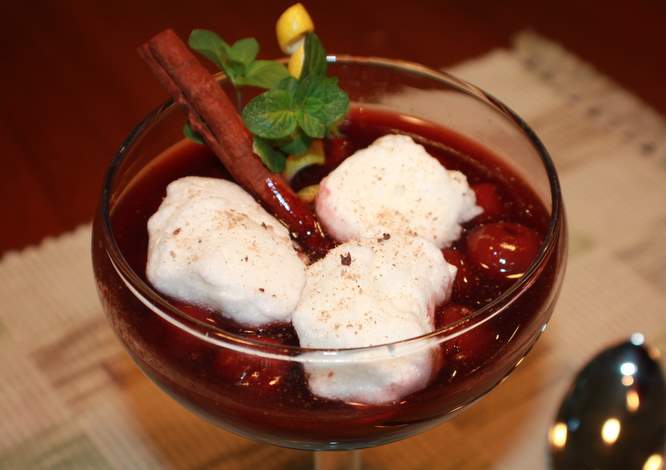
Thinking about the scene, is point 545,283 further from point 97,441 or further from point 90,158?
point 90,158

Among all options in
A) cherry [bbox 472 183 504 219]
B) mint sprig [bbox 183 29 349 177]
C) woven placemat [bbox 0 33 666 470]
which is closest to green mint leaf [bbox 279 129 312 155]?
mint sprig [bbox 183 29 349 177]

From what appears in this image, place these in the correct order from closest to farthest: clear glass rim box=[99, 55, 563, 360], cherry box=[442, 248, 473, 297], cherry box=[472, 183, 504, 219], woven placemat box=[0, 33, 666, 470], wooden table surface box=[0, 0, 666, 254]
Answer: clear glass rim box=[99, 55, 563, 360] → cherry box=[442, 248, 473, 297] → cherry box=[472, 183, 504, 219] → woven placemat box=[0, 33, 666, 470] → wooden table surface box=[0, 0, 666, 254]

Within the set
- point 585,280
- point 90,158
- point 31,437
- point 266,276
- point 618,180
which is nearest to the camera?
point 266,276

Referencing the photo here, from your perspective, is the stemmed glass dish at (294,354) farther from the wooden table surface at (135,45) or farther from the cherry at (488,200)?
the wooden table surface at (135,45)

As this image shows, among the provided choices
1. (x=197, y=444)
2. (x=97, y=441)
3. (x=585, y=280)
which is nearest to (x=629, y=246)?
(x=585, y=280)

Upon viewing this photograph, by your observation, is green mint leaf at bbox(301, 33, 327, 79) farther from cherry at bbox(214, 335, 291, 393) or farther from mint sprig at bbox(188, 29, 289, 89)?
cherry at bbox(214, 335, 291, 393)

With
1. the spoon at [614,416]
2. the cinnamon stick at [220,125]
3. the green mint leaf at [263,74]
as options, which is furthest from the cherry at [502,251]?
the spoon at [614,416]

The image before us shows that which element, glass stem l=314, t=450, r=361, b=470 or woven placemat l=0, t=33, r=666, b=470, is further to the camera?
woven placemat l=0, t=33, r=666, b=470
